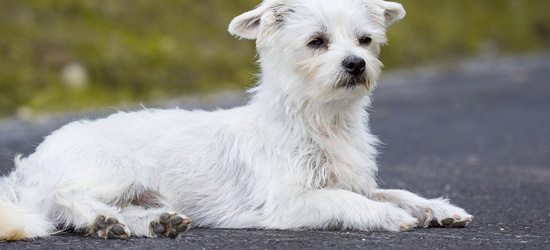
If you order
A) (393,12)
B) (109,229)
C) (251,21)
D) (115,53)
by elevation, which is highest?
(115,53)

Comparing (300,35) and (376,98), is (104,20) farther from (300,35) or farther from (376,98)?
(300,35)

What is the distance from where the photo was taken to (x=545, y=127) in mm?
15156

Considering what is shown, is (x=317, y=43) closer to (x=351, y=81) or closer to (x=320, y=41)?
(x=320, y=41)

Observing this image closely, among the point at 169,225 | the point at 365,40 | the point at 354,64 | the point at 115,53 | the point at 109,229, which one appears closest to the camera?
the point at 109,229

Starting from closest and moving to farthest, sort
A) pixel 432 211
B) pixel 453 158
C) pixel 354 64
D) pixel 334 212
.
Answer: pixel 334 212 < pixel 354 64 < pixel 432 211 < pixel 453 158

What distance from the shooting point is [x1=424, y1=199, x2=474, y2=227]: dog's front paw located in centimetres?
666

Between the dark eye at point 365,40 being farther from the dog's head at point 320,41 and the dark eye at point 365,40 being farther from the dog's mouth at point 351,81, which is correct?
the dog's mouth at point 351,81

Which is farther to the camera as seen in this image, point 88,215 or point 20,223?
point 88,215

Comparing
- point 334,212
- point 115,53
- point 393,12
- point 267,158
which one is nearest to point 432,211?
point 334,212

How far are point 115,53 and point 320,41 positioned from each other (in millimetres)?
12078

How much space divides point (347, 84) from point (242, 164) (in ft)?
3.27

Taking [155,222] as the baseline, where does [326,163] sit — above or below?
above

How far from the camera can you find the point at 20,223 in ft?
19.5

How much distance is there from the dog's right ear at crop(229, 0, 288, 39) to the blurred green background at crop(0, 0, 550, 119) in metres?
9.06
